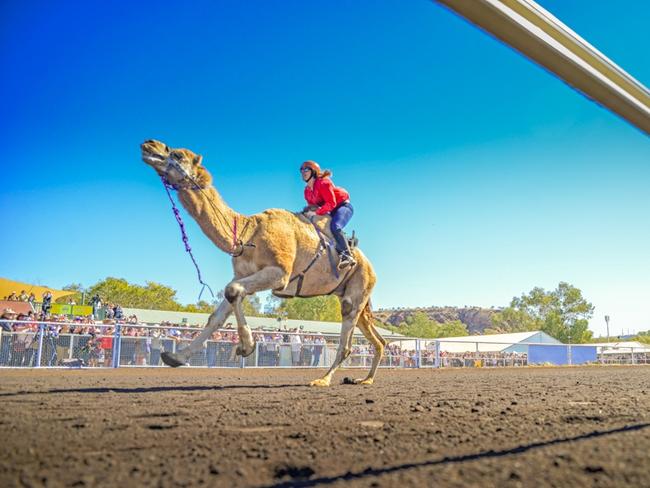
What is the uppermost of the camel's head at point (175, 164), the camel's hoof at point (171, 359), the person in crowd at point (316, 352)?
the camel's head at point (175, 164)

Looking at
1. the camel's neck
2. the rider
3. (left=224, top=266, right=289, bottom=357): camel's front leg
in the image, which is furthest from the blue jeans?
the camel's neck

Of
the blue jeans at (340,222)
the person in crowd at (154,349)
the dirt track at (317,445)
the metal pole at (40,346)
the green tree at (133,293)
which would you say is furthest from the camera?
the green tree at (133,293)

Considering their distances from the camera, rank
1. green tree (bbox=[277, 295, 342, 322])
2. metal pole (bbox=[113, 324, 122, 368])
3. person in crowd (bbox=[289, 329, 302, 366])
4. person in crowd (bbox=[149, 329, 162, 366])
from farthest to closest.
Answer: green tree (bbox=[277, 295, 342, 322]) → person in crowd (bbox=[289, 329, 302, 366]) → person in crowd (bbox=[149, 329, 162, 366]) → metal pole (bbox=[113, 324, 122, 368])

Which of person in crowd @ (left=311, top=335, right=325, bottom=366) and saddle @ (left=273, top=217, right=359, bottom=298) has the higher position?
saddle @ (left=273, top=217, right=359, bottom=298)

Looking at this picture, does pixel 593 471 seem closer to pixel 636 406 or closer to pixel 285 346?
pixel 636 406

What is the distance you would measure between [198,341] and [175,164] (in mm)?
2262

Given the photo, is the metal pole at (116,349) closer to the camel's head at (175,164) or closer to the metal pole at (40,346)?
the metal pole at (40,346)

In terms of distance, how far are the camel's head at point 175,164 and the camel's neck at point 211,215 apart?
0.12 metres

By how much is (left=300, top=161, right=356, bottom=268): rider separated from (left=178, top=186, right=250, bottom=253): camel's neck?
1614 millimetres

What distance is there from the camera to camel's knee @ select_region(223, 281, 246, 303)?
635 cm

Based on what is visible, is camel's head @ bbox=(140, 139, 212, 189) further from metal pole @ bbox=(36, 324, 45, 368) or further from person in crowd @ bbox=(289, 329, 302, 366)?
person in crowd @ bbox=(289, 329, 302, 366)

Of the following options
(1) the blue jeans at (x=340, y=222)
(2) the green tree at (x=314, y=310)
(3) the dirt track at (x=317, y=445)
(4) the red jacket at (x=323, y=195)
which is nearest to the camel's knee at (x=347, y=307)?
(1) the blue jeans at (x=340, y=222)

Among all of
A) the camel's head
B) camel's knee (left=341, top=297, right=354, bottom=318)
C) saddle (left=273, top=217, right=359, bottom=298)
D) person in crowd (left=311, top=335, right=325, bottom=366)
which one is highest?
the camel's head

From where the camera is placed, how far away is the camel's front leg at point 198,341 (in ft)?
20.5
